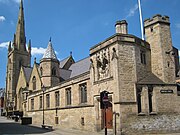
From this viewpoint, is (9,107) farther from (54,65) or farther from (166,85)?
(166,85)

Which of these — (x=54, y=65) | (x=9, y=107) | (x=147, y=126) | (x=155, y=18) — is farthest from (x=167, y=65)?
(x=9, y=107)

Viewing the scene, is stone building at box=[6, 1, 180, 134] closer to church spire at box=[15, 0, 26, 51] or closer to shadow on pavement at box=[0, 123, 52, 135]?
shadow on pavement at box=[0, 123, 52, 135]

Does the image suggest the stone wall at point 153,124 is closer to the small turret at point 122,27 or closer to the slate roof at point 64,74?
the small turret at point 122,27

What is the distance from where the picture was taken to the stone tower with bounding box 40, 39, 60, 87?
36.8m

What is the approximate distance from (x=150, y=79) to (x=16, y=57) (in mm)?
69750

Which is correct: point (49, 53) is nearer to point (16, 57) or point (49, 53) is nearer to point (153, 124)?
point (153, 124)

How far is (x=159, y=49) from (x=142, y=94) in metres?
4.92

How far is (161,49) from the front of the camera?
2017 centimetres

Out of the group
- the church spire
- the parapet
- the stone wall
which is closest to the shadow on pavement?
the stone wall

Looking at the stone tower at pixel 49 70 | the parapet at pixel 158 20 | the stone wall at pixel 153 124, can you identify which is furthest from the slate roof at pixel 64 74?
the stone wall at pixel 153 124

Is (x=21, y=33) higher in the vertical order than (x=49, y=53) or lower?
higher

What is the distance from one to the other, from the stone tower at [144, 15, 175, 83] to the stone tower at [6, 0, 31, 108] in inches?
2532

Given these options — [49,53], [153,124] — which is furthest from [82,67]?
[153,124]

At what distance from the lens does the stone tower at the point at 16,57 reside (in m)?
77.8
